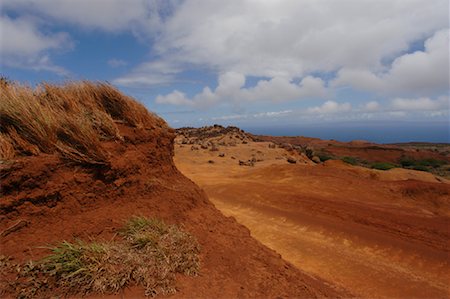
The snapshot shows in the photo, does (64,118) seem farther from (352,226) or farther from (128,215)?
(352,226)

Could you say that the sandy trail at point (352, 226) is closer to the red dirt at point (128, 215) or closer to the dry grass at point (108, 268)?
the red dirt at point (128, 215)

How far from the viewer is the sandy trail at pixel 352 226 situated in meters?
6.22

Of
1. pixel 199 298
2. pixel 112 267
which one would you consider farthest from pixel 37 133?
pixel 199 298

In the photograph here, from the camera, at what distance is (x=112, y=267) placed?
11.9ft

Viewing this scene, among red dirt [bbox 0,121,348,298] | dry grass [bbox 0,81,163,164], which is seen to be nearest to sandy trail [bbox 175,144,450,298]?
red dirt [bbox 0,121,348,298]

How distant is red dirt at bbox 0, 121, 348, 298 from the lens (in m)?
4.03

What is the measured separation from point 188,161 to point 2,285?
1767 cm

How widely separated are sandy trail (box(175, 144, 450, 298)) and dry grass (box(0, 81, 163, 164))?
14.7 ft

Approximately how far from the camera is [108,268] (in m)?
3.60

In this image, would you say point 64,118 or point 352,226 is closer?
point 64,118

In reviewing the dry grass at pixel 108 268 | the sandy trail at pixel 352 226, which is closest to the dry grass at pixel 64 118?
the dry grass at pixel 108 268

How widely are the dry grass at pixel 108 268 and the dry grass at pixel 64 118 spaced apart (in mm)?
1505

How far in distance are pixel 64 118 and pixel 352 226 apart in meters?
7.42

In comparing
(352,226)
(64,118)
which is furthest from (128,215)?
(352,226)
